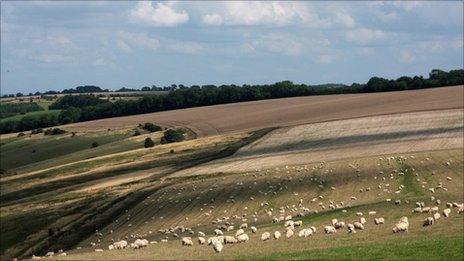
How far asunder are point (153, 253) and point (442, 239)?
10578 millimetres

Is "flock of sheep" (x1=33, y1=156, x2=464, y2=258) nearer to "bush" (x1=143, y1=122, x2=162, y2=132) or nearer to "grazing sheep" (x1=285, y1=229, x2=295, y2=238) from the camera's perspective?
"grazing sheep" (x1=285, y1=229, x2=295, y2=238)

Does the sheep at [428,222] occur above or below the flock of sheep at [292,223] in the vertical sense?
above

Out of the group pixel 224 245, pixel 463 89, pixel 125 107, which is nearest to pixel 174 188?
pixel 224 245

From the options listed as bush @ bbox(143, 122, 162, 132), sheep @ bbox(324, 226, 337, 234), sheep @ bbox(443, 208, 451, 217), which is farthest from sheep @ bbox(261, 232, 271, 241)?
bush @ bbox(143, 122, 162, 132)

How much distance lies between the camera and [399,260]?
71.0 ft

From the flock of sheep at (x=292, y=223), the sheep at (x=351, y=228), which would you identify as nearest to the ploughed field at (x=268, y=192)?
the flock of sheep at (x=292, y=223)

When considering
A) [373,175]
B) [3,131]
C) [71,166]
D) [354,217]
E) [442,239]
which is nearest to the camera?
[442,239]

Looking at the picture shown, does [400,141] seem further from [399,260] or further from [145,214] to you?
[399,260]

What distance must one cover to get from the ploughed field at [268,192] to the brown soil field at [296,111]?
0.98 metres

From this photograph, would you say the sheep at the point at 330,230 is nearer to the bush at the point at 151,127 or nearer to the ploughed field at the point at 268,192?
the ploughed field at the point at 268,192

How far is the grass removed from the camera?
22031mm

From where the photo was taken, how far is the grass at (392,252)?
22.0m

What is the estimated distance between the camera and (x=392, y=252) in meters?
22.8

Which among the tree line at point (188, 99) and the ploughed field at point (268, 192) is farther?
the tree line at point (188, 99)
